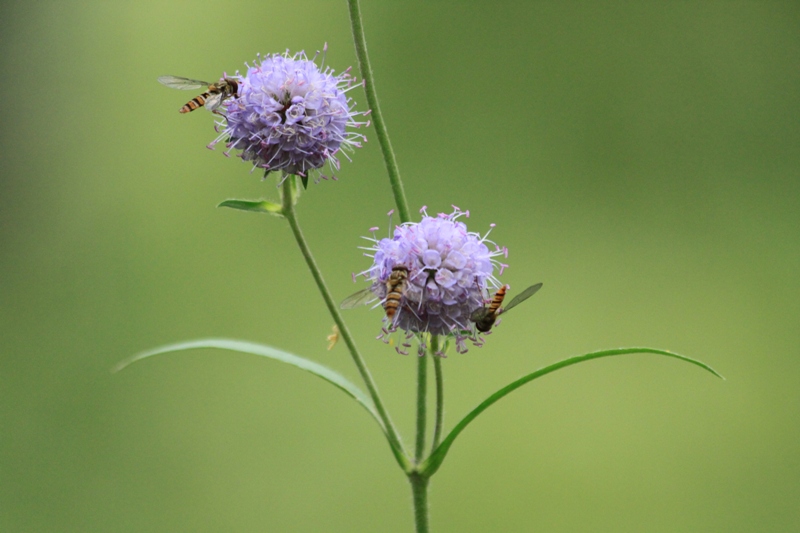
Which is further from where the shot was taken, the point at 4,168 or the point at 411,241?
the point at 4,168

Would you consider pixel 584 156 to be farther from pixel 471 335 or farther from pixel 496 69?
pixel 471 335

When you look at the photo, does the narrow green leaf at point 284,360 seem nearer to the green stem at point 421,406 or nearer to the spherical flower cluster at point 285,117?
the green stem at point 421,406

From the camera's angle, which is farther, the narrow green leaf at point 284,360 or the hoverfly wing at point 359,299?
the narrow green leaf at point 284,360

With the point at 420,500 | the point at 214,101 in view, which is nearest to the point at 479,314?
the point at 420,500

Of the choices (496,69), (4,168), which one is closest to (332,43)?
(496,69)

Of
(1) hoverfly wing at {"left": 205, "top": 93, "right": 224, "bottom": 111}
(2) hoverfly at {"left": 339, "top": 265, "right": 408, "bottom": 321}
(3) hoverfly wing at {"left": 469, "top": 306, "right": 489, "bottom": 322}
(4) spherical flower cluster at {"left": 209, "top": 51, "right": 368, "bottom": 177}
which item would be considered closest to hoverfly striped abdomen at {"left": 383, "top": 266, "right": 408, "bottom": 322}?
(2) hoverfly at {"left": 339, "top": 265, "right": 408, "bottom": 321}

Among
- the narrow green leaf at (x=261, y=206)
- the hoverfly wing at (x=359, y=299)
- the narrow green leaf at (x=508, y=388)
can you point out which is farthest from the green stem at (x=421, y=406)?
the narrow green leaf at (x=261, y=206)

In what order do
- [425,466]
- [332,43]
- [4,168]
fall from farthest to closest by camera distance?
[4,168], [332,43], [425,466]
